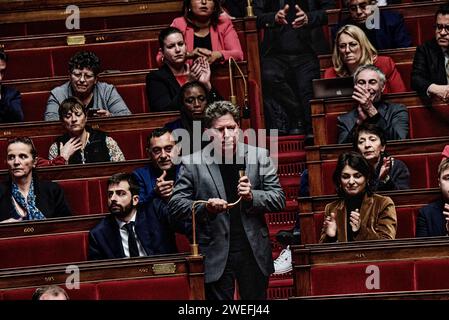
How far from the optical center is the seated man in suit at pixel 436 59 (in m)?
3.19

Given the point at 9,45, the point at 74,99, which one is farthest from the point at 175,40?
the point at 9,45

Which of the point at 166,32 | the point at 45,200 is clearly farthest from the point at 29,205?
the point at 166,32

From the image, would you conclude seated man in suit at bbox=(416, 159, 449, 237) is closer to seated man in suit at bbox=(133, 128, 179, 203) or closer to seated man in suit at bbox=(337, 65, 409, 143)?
seated man in suit at bbox=(337, 65, 409, 143)

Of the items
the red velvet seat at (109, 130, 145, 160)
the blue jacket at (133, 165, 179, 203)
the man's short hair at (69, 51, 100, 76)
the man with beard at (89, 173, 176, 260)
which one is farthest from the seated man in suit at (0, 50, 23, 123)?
the man with beard at (89, 173, 176, 260)

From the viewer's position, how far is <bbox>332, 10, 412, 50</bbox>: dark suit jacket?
135 inches

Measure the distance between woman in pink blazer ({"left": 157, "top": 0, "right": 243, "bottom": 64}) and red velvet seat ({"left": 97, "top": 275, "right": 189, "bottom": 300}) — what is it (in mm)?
911

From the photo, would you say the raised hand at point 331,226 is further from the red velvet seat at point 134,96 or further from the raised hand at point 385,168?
the red velvet seat at point 134,96

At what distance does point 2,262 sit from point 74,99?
17.3 inches

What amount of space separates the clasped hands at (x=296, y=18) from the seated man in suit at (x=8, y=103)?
65 cm

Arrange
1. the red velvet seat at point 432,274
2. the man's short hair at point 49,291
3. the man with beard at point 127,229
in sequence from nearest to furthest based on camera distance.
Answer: the man's short hair at point 49,291, the red velvet seat at point 432,274, the man with beard at point 127,229

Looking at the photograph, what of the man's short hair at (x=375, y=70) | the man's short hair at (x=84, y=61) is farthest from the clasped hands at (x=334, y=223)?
the man's short hair at (x=84, y=61)

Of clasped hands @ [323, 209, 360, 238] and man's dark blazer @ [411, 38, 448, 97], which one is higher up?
man's dark blazer @ [411, 38, 448, 97]

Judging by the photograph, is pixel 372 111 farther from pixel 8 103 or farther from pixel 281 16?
pixel 8 103

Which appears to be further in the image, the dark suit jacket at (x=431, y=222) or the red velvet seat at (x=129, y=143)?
the red velvet seat at (x=129, y=143)
